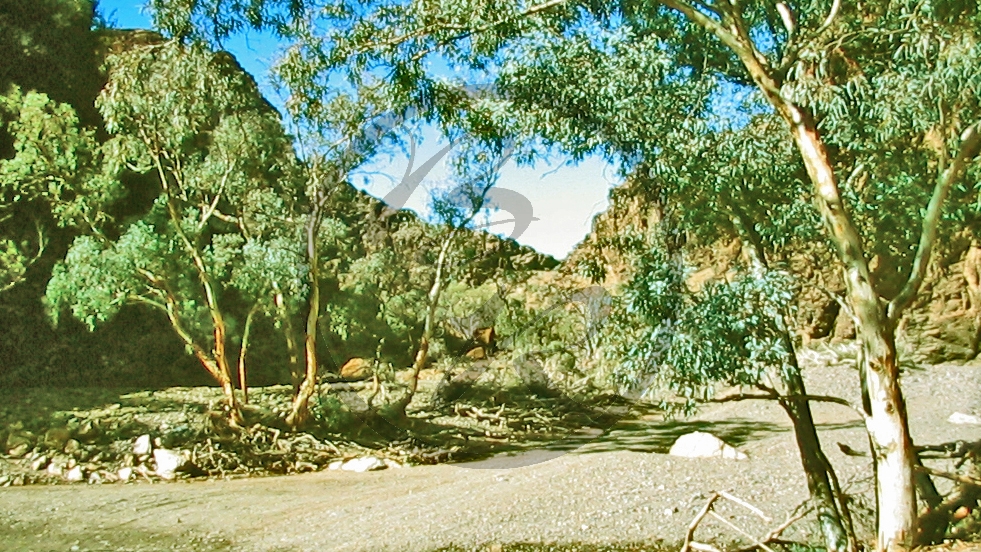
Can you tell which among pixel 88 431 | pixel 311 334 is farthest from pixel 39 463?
pixel 311 334

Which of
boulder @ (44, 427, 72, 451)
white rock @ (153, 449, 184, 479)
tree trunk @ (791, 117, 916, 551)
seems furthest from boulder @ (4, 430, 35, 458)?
tree trunk @ (791, 117, 916, 551)

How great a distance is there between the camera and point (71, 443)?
7.42 metres

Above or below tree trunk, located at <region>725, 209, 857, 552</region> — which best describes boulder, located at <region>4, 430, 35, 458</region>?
below

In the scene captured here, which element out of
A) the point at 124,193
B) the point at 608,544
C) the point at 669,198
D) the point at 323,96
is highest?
the point at 323,96

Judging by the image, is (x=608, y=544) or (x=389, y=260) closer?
(x=608, y=544)

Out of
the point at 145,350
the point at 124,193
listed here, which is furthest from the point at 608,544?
the point at 145,350

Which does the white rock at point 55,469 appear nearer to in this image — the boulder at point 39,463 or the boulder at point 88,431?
the boulder at point 39,463

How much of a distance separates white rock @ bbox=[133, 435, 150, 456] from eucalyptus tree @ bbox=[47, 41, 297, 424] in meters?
0.73

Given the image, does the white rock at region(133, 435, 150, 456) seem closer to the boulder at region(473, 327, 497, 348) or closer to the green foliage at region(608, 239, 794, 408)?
the boulder at region(473, 327, 497, 348)

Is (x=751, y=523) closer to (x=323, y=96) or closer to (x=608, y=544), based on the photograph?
(x=608, y=544)

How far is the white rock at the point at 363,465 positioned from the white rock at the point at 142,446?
1.67m

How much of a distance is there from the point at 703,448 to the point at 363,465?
2.98m

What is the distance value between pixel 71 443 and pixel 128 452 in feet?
1.58

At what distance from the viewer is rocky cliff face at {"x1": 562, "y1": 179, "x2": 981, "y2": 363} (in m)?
4.98
